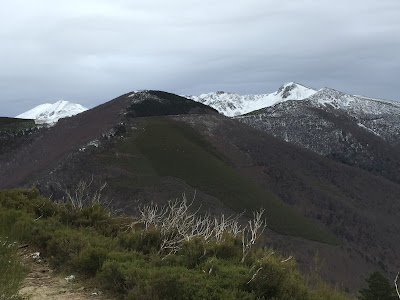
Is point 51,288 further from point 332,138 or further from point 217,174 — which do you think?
point 332,138

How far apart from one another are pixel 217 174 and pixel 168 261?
7748 cm

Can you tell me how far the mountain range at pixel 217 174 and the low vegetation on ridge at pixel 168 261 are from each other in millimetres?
37855

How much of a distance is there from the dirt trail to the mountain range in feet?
131

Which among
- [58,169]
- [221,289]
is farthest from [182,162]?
[221,289]

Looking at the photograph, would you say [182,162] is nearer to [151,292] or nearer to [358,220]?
[358,220]

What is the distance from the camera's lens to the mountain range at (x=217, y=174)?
7150cm

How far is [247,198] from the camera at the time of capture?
264 feet

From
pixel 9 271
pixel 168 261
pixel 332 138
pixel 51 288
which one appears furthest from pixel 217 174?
pixel 332 138

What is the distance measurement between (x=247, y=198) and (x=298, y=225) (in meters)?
11.2

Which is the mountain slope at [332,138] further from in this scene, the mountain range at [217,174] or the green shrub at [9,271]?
the green shrub at [9,271]

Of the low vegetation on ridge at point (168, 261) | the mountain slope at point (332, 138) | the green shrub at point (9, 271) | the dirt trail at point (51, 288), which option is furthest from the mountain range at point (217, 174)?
the dirt trail at point (51, 288)

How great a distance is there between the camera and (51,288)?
7965mm

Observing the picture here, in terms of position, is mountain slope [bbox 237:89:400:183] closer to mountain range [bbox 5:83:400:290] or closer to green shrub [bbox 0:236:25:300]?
mountain range [bbox 5:83:400:290]

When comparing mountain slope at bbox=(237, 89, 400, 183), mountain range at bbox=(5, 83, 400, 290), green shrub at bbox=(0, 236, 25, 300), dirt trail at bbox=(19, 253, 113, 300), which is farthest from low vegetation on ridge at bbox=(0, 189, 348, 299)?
mountain slope at bbox=(237, 89, 400, 183)
